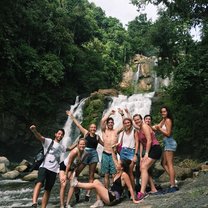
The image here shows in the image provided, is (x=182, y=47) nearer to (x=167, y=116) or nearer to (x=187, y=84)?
(x=187, y=84)

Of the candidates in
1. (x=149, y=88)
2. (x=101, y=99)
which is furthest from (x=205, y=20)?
(x=149, y=88)

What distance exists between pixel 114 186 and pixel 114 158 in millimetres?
554

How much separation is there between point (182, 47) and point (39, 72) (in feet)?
31.9

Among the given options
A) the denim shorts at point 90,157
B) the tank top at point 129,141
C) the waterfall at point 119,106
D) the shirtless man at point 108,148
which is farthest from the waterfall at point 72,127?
the tank top at point 129,141

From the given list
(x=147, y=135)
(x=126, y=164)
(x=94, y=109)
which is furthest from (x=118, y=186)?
(x=94, y=109)

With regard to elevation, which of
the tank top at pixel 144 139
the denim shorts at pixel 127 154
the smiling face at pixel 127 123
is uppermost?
the smiling face at pixel 127 123

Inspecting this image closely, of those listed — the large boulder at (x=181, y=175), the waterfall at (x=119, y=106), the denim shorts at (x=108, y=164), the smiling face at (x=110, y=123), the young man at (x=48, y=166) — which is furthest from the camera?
the waterfall at (x=119, y=106)

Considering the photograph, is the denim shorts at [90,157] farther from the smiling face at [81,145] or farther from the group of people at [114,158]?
the smiling face at [81,145]

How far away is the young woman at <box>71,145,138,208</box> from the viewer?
6.38 meters

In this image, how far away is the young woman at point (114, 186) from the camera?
638 cm

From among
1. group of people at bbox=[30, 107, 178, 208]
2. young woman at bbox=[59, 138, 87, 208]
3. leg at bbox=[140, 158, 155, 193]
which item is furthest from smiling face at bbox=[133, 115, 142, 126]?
young woman at bbox=[59, 138, 87, 208]

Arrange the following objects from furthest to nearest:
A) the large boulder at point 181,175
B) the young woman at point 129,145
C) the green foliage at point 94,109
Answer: the green foliage at point 94,109 → the large boulder at point 181,175 → the young woman at point 129,145

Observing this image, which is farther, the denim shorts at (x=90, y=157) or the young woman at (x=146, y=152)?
the denim shorts at (x=90, y=157)

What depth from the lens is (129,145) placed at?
683 centimetres
